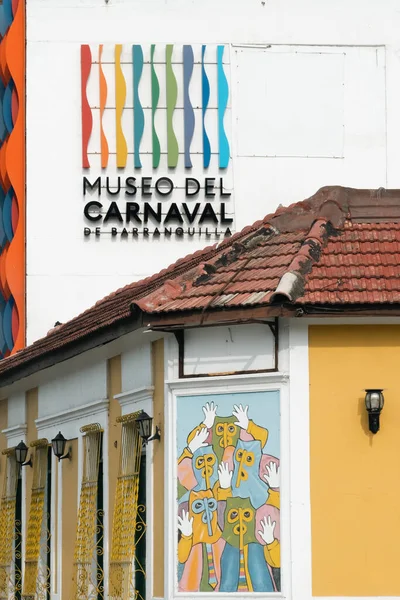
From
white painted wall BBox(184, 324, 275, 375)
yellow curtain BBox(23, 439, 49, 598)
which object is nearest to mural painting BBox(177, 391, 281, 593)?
white painted wall BBox(184, 324, 275, 375)

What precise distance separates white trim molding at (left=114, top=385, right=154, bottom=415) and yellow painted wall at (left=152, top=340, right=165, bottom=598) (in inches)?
4.7

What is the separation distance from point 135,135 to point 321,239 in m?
18.1

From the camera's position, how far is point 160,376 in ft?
61.4

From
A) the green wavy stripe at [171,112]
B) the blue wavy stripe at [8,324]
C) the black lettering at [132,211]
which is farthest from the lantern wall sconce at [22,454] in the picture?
the green wavy stripe at [171,112]

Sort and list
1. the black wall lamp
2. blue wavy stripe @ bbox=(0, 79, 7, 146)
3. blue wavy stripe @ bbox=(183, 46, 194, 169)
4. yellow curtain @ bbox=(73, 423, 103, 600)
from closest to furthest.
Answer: the black wall lamp, yellow curtain @ bbox=(73, 423, 103, 600), blue wavy stripe @ bbox=(183, 46, 194, 169), blue wavy stripe @ bbox=(0, 79, 7, 146)

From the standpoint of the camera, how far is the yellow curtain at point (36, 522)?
950 inches

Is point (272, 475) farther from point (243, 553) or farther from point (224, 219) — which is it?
point (224, 219)

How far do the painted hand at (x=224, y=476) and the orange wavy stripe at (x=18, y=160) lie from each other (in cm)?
1886

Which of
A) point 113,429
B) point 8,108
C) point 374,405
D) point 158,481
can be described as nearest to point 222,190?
point 8,108

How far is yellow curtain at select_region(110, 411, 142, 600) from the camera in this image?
19484 millimetres

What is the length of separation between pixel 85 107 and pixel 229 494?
65.6ft

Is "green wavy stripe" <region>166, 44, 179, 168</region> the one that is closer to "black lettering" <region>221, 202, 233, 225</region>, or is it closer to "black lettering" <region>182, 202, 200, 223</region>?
"black lettering" <region>182, 202, 200, 223</region>

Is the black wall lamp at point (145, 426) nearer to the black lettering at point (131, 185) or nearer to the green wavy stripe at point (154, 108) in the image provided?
the black lettering at point (131, 185)

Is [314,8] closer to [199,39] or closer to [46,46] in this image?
[199,39]
